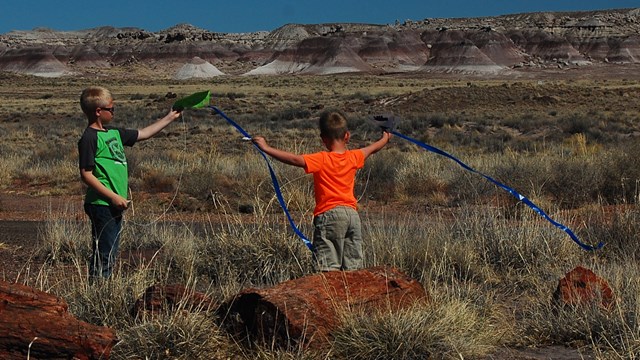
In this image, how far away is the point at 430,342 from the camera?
470 centimetres

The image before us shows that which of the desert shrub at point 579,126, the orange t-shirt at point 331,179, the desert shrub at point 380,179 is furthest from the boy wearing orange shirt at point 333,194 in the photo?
the desert shrub at point 579,126

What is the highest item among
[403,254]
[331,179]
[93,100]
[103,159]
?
[93,100]

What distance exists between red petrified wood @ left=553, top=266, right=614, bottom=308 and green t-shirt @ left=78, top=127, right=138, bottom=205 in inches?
119

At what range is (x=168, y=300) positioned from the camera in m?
5.08

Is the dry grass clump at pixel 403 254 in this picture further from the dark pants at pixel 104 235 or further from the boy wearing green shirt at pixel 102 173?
the boy wearing green shirt at pixel 102 173

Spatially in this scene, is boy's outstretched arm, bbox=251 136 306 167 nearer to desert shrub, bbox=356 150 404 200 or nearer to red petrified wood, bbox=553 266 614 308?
red petrified wood, bbox=553 266 614 308

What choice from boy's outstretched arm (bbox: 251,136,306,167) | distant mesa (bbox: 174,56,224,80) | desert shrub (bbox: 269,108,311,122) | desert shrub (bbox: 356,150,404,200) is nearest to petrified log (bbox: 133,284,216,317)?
boy's outstretched arm (bbox: 251,136,306,167)

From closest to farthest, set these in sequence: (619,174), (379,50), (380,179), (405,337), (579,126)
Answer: (405,337)
(619,174)
(380,179)
(579,126)
(379,50)

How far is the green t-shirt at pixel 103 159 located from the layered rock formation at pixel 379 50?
107410mm

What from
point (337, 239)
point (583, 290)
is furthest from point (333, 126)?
point (583, 290)

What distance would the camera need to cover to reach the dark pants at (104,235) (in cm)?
564

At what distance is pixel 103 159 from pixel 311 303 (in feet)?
5.97

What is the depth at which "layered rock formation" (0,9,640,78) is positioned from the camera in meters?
120

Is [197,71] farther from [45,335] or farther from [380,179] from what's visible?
[45,335]
